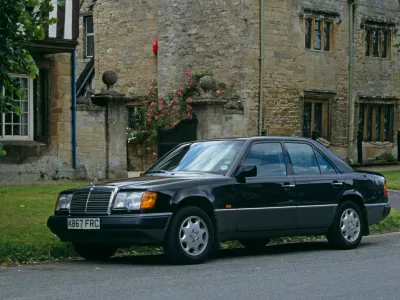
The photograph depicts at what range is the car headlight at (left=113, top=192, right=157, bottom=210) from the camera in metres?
11.3

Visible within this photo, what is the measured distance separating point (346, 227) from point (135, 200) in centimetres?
349

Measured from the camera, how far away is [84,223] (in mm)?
11547

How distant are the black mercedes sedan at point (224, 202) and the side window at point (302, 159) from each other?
0.02 m

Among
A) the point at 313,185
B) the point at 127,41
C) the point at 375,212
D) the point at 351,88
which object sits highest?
the point at 127,41

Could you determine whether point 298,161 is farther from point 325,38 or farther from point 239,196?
point 325,38

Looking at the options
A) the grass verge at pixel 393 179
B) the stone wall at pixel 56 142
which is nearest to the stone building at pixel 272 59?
the grass verge at pixel 393 179

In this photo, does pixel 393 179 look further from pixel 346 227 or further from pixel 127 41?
pixel 346 227

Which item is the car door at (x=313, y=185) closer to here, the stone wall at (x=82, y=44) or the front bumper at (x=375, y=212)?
the front bumper at (x=375, y=212)

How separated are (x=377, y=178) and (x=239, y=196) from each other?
2.96 meters

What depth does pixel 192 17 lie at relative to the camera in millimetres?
32594

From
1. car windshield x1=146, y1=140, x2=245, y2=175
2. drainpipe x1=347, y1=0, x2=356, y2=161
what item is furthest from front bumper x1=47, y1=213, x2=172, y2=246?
drainpipe x1=347, y1=0, x2=356, y2=161

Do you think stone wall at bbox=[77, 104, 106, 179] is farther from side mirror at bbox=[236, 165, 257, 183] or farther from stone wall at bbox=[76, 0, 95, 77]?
stone wall at bbox=[76, 0, 95, 77]

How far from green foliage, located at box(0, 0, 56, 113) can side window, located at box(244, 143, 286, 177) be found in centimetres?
298

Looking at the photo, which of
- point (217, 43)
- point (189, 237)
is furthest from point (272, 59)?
point (189, 237)
